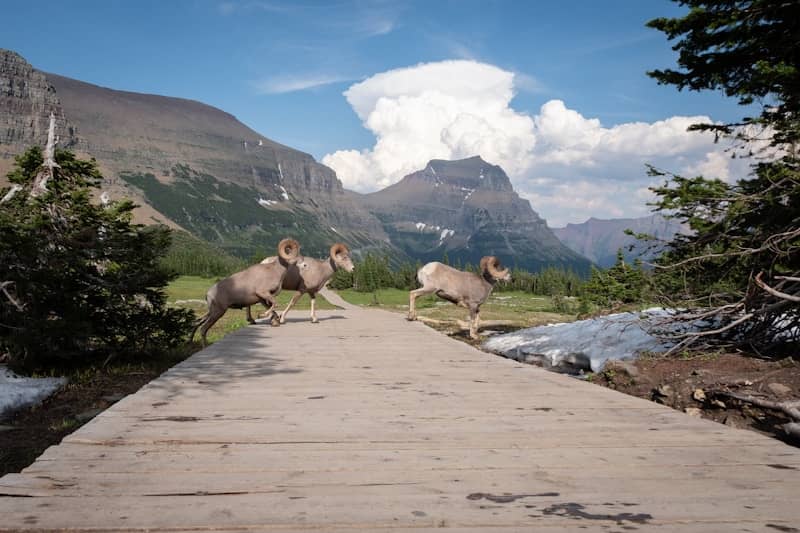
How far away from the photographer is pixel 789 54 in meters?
9.15

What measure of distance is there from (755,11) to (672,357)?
5.86 metres

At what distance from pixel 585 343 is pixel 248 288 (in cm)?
875

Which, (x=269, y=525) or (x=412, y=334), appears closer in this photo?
(x=269, y=525)

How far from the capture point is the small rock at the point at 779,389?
6664 millimetres

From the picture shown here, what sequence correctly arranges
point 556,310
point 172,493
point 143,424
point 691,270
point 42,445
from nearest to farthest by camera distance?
1. point 172,493
2. point 143,424
3. point 42,445
4. point 691,270
5. point 556,310

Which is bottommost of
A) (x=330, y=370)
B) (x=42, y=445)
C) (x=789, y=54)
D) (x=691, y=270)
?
(x=42, y=445)

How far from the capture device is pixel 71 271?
1069 centimetres

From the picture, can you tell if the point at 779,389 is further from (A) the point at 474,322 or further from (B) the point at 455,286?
(B) the point at 455,286

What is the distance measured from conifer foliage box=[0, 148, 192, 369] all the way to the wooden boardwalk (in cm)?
540

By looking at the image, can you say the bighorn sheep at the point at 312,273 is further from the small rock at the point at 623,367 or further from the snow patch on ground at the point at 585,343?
the small rock at the point at 623,367

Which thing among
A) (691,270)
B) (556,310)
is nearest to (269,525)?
(691,270)

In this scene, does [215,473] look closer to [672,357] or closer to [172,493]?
[172,493]

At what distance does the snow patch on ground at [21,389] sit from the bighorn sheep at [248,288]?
4.21 metres

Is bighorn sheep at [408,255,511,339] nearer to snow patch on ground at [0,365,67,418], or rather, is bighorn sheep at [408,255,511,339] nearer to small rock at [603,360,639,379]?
small rock at [603,360,639,379]
